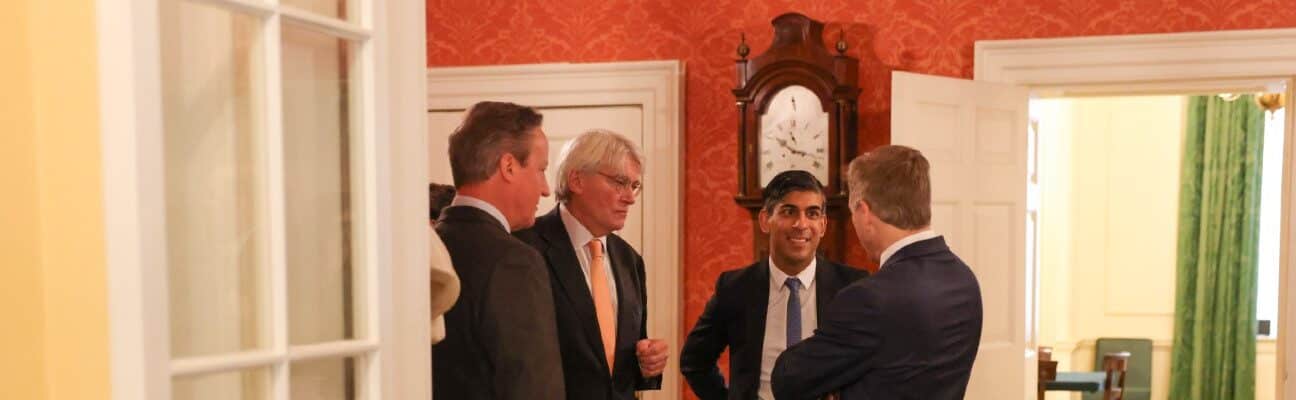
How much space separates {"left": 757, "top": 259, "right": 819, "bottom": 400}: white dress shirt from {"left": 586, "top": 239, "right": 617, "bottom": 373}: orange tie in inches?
22.5

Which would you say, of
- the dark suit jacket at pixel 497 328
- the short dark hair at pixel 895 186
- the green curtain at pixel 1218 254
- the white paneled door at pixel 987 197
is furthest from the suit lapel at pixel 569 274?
the green curtain at pixel 1218 254

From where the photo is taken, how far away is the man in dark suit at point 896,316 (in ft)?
8.75

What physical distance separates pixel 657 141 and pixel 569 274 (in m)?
1.98

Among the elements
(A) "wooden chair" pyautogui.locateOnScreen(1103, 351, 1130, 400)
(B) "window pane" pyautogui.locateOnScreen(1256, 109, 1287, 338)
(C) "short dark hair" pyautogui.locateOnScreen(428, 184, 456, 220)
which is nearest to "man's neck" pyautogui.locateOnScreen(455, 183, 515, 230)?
(C) "short dark hair" pyautogui.locateOnScreen(428, 184, 456, 220)

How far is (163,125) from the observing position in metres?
1.48

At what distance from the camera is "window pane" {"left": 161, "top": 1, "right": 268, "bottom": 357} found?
1536mm

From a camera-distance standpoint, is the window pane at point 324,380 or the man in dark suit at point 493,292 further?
the man in dark suit at point 493,292

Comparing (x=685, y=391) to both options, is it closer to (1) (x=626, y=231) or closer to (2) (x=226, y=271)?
(1) (x=626, y=231)

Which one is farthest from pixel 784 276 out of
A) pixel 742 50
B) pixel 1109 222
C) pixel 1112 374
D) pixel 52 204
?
pixel 1109 222

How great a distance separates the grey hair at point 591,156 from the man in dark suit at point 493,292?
69 cm

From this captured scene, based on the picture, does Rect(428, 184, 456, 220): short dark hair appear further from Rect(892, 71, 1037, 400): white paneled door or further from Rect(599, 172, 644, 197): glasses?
Rect(892, 71, 1037, 400): white paneled door

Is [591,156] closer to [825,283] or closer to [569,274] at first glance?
[569,274]

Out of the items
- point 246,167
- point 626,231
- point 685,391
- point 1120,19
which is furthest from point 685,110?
point 246,167

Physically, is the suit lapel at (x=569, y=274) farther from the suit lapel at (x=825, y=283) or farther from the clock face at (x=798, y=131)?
the clock face at (x=798, y=131)
